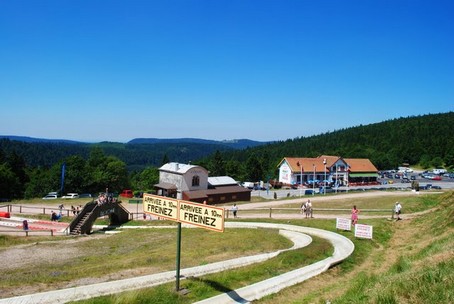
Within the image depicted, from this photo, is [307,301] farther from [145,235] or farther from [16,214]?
[16,214]

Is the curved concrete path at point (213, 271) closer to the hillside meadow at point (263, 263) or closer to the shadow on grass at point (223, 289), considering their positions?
the shadow on grass at point (223, 289)

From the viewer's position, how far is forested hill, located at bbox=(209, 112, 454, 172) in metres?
140

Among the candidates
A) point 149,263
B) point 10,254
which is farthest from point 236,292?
point 10,254

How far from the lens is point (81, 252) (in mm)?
24906

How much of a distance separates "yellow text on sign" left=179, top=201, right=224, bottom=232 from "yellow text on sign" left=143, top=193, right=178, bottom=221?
32 cm

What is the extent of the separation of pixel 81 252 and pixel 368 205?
112 ft

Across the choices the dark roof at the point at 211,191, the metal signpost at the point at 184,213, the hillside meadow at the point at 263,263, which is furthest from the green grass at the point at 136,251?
the dark roof at the point at 211,191

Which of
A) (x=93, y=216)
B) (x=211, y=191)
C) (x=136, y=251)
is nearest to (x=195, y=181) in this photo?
(x=211, y=191)

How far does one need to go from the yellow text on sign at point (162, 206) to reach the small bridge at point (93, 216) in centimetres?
2492

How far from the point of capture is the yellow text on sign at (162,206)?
12.9m

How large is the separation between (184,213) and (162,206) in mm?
1130

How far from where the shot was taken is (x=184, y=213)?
1262 centimetres

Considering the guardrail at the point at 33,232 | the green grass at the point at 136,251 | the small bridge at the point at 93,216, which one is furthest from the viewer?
the small bridge at the point at 93,216

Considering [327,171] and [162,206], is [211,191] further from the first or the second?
[162,206]
